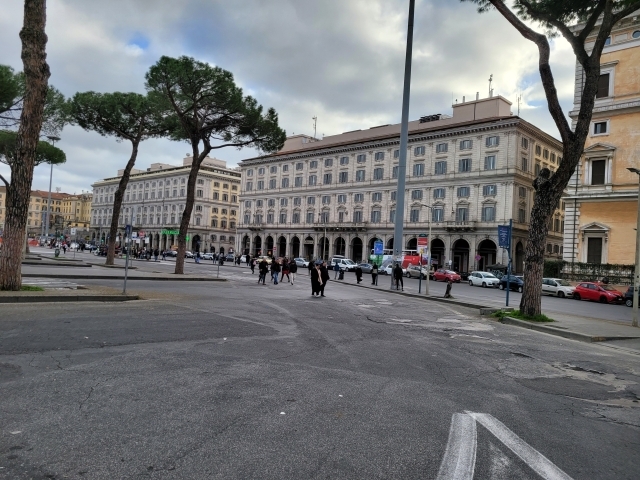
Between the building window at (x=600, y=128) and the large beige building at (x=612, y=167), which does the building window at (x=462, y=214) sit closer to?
the large beige building at (x=612, y=167)

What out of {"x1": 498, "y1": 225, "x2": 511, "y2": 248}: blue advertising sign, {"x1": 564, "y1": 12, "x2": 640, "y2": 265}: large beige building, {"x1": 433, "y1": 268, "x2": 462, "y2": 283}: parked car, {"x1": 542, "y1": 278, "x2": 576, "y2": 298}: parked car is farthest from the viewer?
{"x1": 433, "y1": 268, "x2": 462, "y2": 283}: parked car

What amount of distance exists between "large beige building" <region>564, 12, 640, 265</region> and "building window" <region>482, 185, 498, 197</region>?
19.4 meters

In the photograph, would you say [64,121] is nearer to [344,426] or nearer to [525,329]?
[525,329]

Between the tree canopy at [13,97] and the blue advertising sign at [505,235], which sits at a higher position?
Answer: the tree canopy at [13,97]

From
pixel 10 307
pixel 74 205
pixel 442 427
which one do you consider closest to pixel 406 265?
pixel 10 307

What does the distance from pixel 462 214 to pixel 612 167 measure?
85.5 ft

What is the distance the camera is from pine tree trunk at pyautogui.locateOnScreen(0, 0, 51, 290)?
1270 cm

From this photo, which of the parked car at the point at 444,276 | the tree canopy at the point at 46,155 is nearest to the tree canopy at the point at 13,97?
the tree canopy at the point at 46,155

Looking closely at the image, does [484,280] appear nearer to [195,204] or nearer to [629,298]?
[629,298]

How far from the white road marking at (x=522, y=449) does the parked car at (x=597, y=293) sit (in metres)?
34.1

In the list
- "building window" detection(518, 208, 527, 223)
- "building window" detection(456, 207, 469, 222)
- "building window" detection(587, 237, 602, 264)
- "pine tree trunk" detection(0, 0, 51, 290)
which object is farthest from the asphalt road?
"building window" detection(456, 207, 469, 222)

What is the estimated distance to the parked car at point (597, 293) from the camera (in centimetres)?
3366

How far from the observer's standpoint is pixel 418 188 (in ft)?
237

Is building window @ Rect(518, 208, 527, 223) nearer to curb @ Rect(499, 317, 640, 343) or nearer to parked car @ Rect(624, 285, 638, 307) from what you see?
parked car @ Rect(624, 285, 638, 307)
